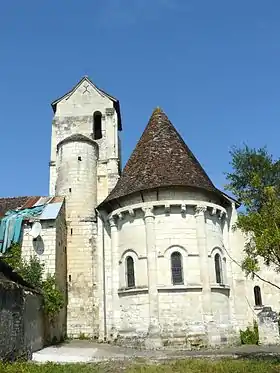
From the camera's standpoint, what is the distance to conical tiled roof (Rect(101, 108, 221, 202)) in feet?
69.7

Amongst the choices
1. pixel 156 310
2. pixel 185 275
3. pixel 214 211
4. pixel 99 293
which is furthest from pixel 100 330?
pixel 214 211

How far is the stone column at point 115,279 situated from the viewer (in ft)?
69.5

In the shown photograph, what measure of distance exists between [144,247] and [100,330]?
17.3ft

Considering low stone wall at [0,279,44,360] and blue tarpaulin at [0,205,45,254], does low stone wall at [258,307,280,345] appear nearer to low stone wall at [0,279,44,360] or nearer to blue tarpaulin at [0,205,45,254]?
low stone wall at [0,279,44,360]

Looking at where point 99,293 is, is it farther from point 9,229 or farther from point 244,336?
A: point 244,336

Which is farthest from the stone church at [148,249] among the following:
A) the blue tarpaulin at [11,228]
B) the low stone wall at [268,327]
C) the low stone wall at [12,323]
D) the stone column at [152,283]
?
the low stone wall at [12,323]

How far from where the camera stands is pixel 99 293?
75.0 ft

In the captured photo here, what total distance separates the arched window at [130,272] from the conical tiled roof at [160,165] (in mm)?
3390

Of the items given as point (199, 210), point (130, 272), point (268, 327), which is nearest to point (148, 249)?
point (130, 272)

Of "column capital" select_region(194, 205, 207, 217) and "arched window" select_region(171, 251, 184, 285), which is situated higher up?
"column capital" select_region(194, 205, 207, 217)

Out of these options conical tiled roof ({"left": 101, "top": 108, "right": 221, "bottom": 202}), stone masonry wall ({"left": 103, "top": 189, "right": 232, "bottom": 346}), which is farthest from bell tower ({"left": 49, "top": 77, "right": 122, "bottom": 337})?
conical tiled roof ({"left": 101, "top": 108, "right": 221, "bottom": 202})

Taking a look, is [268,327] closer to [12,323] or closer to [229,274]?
[229,274]

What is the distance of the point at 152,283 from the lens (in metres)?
19.8

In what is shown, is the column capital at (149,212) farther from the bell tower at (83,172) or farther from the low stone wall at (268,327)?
the low stone wall at (268,327)
